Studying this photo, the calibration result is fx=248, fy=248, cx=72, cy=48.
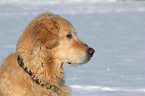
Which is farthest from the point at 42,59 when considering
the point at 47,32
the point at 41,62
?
the point at 47,32

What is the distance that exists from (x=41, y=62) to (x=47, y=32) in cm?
46

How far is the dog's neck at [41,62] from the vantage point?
353cm

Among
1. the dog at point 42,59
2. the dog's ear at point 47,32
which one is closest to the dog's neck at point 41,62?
the dog at point 42,59

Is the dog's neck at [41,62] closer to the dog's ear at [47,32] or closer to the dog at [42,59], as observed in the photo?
the dog at [42,59]

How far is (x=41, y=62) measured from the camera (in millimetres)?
3590

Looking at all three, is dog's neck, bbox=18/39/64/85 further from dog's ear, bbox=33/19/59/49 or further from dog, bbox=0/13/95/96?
dog's ear, bbox=33/19/59/49

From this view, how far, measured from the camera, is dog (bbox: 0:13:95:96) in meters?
3.43

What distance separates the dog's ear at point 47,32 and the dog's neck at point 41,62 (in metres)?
0.13

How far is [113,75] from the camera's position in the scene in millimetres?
7008

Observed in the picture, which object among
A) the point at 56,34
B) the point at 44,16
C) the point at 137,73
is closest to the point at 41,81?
the point at 56,34

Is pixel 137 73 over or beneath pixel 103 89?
over

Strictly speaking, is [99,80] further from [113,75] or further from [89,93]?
[89,93]

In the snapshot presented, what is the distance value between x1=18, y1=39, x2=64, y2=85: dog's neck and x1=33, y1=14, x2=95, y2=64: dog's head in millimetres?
92

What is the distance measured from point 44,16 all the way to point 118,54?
6930mm
